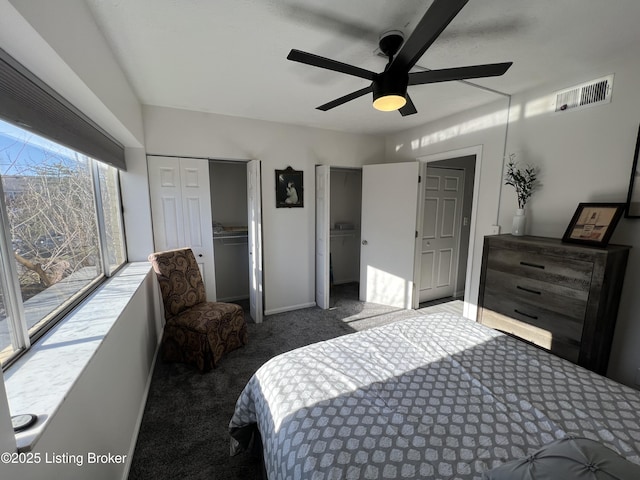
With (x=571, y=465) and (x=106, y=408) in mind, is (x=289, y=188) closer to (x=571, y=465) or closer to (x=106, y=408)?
(x=106, y=408)

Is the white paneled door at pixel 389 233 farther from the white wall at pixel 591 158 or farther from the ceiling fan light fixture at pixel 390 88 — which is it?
the ceiling fan light fixture at pixel 390 88

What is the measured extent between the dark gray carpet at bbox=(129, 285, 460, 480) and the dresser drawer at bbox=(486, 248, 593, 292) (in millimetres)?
1506

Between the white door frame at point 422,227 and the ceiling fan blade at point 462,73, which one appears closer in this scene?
the ceiling fan blade at point 462,73

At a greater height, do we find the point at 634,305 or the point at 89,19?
the point at 89,19

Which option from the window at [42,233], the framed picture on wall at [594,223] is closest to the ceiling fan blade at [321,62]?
the window at [42,233]

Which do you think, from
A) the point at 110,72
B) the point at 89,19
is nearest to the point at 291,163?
the point at 110,72

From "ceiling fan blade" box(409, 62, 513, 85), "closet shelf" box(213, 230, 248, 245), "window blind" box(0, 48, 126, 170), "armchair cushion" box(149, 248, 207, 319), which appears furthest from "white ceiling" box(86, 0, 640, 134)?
"closet shelf" box(213, 230, 248, 245)

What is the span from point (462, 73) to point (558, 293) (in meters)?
1.61

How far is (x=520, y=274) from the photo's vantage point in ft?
6.80

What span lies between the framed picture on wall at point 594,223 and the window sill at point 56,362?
2.92 meters

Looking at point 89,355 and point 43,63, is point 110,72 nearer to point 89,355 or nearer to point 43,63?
point 43,63

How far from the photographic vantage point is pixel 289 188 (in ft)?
11.0

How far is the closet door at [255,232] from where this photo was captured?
2943 millimetres

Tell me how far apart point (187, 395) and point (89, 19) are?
2406 mm
